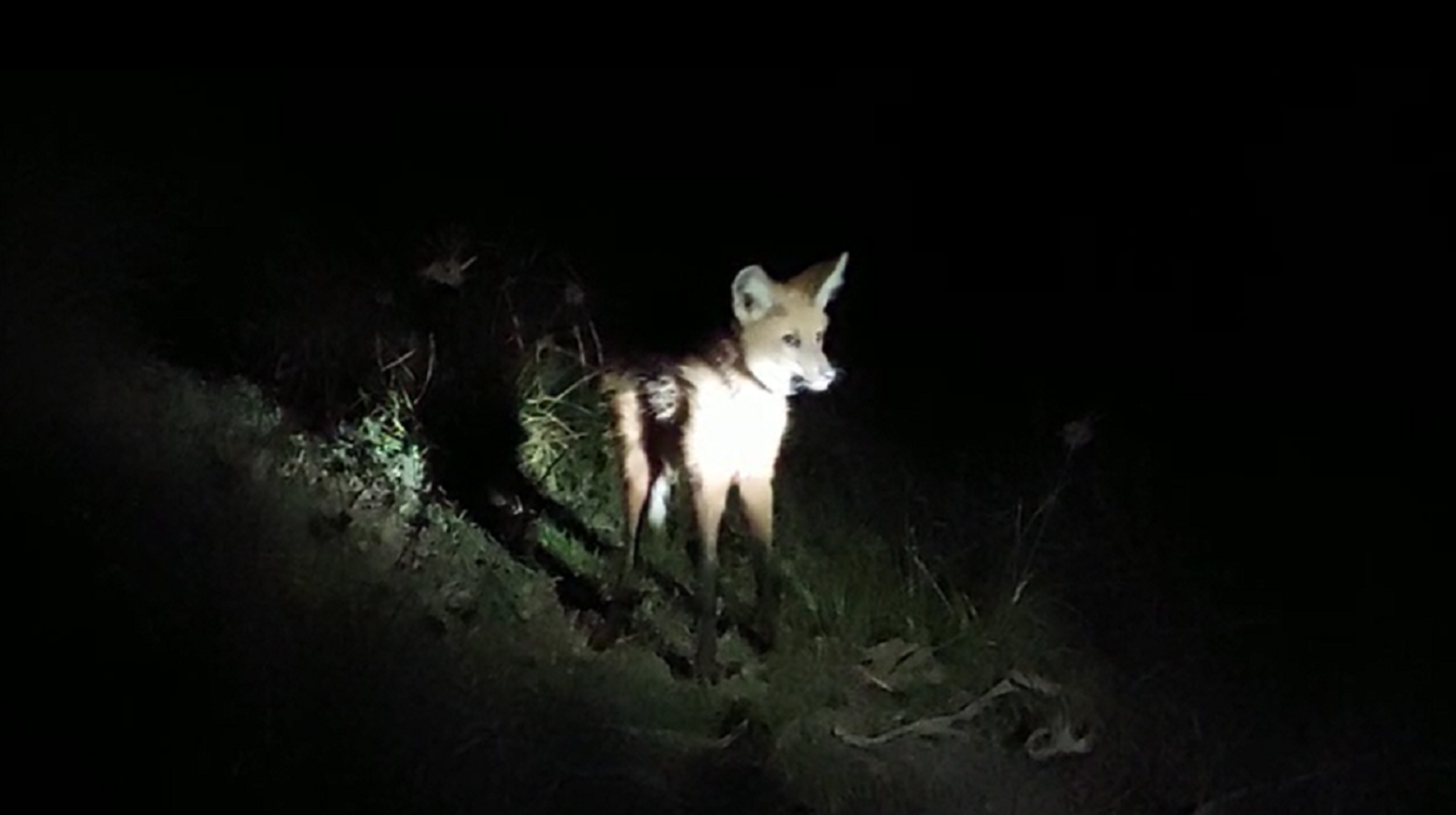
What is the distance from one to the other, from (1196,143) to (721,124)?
121cm

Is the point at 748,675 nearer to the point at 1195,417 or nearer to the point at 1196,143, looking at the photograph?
the point at 1195,417

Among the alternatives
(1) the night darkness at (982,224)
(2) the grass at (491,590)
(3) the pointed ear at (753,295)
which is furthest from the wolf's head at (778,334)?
(1) the night darkness at (982,224)

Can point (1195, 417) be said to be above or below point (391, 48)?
below

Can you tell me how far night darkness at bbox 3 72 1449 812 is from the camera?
4.89 meters

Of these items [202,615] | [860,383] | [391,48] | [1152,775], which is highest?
[391,48]

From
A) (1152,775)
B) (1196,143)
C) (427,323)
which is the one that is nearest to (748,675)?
(1152,775)

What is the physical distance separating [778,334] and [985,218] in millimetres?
1862

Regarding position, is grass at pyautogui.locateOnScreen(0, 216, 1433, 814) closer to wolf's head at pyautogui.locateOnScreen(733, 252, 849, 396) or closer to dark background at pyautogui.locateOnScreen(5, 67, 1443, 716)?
dark background at pyautogui.locateOnScreen(5, 67, 1443, 716)

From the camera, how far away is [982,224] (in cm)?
540

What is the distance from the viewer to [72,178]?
4824 millimetres

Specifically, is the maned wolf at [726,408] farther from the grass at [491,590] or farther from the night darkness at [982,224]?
the night darkness at [982,224]

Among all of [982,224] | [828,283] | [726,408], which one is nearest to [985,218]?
[982,224]

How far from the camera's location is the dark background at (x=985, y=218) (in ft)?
16.1

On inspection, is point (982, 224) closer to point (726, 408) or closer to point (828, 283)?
point (828, 283)
